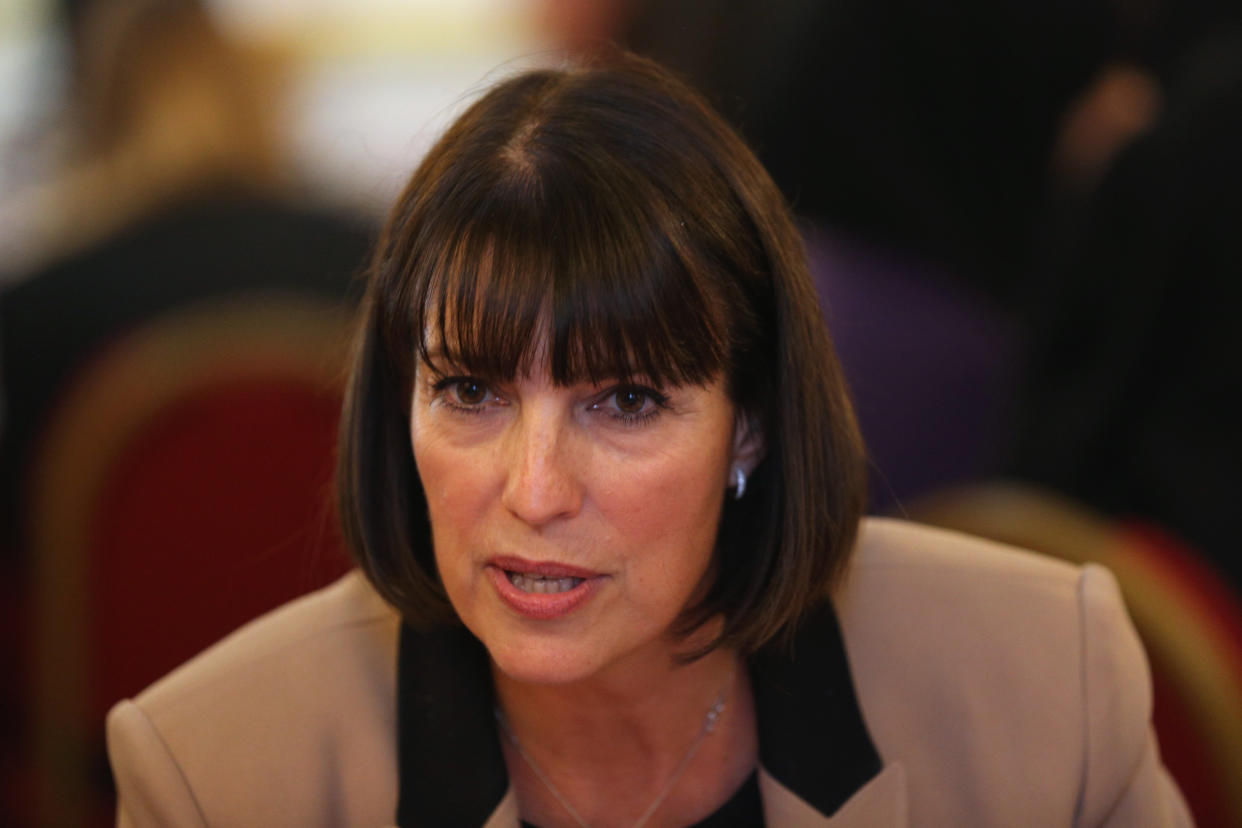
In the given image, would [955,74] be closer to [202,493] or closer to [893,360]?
[893,360]

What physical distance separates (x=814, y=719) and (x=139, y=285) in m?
1.51

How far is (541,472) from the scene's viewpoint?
1.33m

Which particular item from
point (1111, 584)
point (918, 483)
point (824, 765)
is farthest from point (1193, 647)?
point (918, 483)

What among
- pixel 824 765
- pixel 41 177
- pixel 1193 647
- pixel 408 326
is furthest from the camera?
pixel 41 177

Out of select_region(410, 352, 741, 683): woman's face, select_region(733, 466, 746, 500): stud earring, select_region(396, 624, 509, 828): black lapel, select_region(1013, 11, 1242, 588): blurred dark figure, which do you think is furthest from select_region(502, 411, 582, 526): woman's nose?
select_region(1013, 11, 1242, 588): blurred dark figure

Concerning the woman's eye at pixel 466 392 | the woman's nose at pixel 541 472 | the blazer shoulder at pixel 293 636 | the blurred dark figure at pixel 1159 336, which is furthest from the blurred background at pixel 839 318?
the woman's nose at pixel 541 472

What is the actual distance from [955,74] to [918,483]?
0.85 m

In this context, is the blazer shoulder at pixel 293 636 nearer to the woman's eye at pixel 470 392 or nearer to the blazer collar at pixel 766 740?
the blazer collar at pixel 766 740

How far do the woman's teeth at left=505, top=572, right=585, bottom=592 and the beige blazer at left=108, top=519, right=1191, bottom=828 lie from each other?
0.30 metres

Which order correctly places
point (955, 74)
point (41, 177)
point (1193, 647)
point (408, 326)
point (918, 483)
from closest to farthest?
point (408, 326) → point (1193, 647) → point (918, 483) → point (955, 74) → point (41, 177)

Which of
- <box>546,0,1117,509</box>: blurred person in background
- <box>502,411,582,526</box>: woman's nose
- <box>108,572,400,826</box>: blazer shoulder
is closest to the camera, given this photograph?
<box>502,411,582,526</box>: woman's nose

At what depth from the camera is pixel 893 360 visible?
2438 millimetres

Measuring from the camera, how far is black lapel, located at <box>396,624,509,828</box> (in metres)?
1.55

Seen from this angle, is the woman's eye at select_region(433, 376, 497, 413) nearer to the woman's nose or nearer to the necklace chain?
the woman's nose
